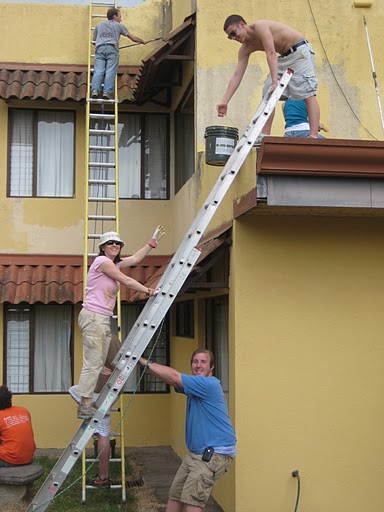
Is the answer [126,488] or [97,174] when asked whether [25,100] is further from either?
[126,488]

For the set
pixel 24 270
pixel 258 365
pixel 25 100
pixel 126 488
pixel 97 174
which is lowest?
pixel 126 488

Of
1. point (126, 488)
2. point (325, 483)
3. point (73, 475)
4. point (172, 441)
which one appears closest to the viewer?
point (325, 483)

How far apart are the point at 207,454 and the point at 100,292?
197 cm

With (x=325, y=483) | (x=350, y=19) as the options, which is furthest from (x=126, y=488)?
(x=350, y=19)

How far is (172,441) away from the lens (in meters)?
12.6

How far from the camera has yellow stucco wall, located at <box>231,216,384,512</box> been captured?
7.82 meters

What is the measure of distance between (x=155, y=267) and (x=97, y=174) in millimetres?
1879

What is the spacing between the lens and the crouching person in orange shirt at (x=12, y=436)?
9.05 metres

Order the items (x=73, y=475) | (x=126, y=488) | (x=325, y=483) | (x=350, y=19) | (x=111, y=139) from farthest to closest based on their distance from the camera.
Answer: (x=111, y=139) < (x=350, y=19) < (x=73, y=475) < (x=126, y=488) < (x=325, y=483)

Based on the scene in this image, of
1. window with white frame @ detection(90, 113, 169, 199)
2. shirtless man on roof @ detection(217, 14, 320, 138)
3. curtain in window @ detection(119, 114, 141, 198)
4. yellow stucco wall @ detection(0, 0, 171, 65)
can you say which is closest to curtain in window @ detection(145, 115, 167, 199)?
window with white frame @ detection(90, 113, 169, 199)

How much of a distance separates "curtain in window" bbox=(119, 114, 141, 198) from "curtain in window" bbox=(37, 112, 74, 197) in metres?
0.84

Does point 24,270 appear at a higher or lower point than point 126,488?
higher

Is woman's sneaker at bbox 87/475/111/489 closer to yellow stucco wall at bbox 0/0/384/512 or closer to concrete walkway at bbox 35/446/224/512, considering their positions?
concrete walkway at bbox 35/446/224/512

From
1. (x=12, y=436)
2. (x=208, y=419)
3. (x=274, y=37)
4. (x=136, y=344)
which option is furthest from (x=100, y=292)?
(x=274, y=37)
